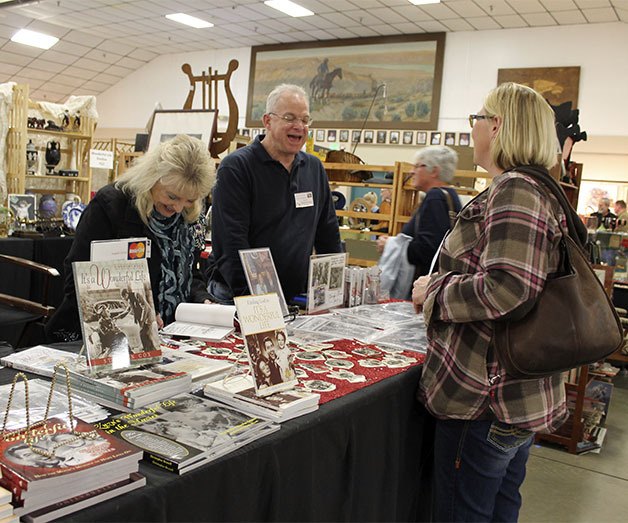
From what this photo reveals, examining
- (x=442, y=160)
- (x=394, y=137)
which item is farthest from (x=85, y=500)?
(x=394, y=137)

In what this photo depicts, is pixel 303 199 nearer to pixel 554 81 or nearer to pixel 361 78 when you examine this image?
pixel 554 81

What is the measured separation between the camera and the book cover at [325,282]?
2.43m

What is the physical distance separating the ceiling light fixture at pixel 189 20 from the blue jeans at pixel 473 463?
10581 mm

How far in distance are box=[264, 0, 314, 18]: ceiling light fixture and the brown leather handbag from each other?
891cm

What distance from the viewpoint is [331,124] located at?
11.4 meters

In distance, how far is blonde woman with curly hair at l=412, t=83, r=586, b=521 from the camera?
145 cm

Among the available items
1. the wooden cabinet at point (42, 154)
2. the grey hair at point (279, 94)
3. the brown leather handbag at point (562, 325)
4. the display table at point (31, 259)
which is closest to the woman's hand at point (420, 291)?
the brown leather handbag at point (562, 325)

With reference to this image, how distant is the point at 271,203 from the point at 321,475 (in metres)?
1.43

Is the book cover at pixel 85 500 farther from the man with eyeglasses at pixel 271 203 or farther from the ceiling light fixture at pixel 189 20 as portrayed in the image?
the ceiling light fixture at pixel 189 20

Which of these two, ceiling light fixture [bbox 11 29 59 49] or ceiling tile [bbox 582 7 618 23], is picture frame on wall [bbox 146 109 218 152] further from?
ceiling light fixture [bbox 11 29 59 49]

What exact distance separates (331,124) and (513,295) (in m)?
10.3

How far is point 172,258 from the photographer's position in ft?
7.72

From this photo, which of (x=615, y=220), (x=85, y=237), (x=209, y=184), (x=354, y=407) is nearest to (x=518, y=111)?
(x=354, y=407)

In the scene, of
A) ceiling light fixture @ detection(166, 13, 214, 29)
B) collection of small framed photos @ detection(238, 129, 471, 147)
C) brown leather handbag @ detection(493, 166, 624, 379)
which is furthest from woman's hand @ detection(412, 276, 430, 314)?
ceiling light fixture @ detection(166, 13, 214, 29)
